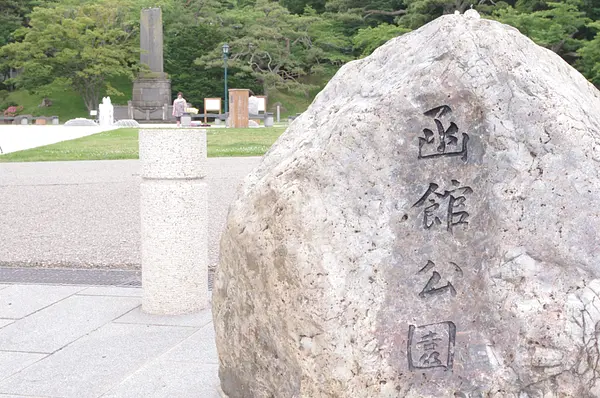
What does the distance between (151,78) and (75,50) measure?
4500 mm

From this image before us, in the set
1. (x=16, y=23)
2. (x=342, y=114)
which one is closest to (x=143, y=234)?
(x=342, y=114)

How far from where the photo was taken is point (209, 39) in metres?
44.8

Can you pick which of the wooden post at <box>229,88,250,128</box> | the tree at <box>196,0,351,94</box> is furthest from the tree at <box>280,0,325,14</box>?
the wooden post at <box>229,88,250,128</box>

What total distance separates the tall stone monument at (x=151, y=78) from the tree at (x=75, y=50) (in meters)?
0.83

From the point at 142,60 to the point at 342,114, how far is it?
41.9 meters

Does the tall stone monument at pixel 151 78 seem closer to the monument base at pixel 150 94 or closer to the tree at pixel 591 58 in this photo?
the monument base at pixel 150 94

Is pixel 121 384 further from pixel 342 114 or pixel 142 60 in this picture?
pixel 142 60

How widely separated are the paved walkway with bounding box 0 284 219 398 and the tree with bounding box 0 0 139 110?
36.1 metres

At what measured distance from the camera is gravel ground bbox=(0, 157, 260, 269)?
7191mm

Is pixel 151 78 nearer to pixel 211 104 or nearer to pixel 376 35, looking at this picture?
pixel 211 104

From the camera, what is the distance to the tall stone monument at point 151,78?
1660 inches

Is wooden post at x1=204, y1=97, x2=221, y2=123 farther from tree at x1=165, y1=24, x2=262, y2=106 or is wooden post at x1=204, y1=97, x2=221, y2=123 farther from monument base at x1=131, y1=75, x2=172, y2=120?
tree at x1=165, y1=24, x2=262, y2=106

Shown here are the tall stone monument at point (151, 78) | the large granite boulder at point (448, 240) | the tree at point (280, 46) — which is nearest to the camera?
the large granite boulder at point (448, 240)

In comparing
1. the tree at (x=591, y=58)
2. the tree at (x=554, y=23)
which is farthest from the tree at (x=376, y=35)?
the tree at (x=591, y=58)
